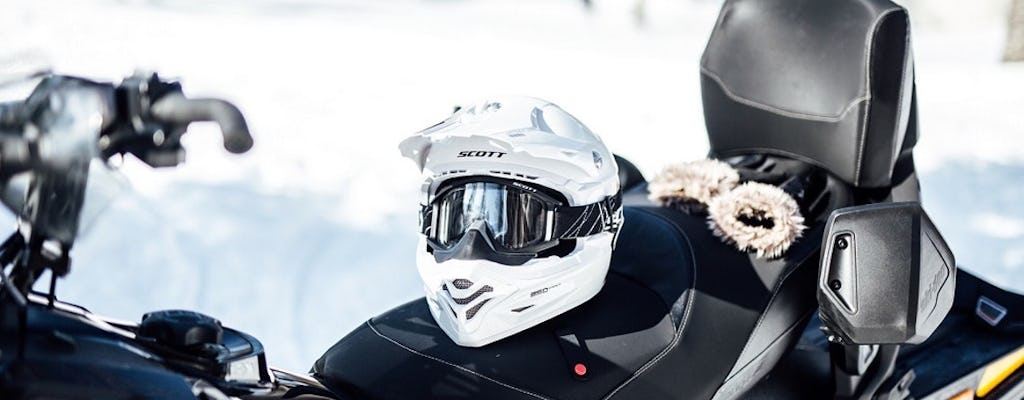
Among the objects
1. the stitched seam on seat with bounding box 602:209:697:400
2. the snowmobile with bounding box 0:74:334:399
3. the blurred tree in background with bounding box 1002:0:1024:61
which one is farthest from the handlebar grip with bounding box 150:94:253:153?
the blurred tree in background with bounding box 1002:0:1024:61

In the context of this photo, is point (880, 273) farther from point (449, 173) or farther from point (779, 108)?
point (449, 173)

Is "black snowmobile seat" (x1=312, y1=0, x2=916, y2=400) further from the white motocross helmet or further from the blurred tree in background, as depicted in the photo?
the blurred tree in background

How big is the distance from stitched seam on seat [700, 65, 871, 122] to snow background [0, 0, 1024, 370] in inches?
36.0

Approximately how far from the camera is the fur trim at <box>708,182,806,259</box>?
2217 millimetres

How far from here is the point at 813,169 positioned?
2.54 metres

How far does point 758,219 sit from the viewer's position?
227cm

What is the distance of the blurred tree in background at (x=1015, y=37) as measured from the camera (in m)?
8.48

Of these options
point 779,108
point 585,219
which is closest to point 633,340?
point 585,219

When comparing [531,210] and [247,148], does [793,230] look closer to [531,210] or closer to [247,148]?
[531,210]

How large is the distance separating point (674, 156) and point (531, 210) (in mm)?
4721

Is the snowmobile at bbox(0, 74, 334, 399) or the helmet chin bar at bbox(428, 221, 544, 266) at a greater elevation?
the snowmobile at bbox(0, 74, 334, 399)

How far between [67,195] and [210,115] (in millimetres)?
215

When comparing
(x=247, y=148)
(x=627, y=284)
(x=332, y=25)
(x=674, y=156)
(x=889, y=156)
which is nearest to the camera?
(x=247, y=148)

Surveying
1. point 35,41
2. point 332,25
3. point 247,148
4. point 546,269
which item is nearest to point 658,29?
point 332,25
